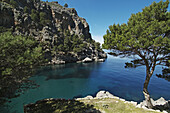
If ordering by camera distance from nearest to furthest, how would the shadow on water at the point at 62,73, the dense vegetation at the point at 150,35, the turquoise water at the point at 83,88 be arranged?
the dense vegetation at the point at 150,35, the turquoise water at the point at 83,88, the shadow on water at the point at 62,73

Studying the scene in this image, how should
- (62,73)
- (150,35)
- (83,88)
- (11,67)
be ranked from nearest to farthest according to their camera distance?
(150,35)
(11,67)
(83,88)
(62,73)

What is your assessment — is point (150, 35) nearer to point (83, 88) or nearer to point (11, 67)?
point (11, 67)

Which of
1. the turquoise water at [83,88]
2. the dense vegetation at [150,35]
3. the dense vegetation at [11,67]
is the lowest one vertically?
the turquoise water at [83,88]

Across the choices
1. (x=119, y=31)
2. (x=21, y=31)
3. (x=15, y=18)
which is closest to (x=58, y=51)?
(x=21, y=31)

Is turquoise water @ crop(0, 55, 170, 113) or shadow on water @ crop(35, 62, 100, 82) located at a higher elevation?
shadow on water @ crop(35, 62, 100, 82)

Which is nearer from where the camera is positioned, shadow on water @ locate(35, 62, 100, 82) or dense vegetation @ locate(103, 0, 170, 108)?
dense vegetation @ locate(103, 0, 170, 108)

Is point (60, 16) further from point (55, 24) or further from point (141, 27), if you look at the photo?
point (141, 27)

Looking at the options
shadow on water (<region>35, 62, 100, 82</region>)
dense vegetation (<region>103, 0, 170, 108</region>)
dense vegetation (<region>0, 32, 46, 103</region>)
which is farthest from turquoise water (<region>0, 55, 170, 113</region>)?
dense vegetation (<region>103, 0, 170, 108</region>)

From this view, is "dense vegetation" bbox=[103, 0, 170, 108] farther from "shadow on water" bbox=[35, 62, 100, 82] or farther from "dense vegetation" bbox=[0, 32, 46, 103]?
"shadow on water" bbox=[35, 62, 100, 82]

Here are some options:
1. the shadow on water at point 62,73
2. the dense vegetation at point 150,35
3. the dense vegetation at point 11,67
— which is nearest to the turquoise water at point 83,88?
the shadow on water at point 62,73

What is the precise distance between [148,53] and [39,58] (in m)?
17.0

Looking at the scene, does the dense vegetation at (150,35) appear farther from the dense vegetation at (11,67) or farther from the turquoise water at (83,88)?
the turquoise water at (83,88)

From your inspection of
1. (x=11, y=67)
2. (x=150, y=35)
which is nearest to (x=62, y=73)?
(x=11, y=67)

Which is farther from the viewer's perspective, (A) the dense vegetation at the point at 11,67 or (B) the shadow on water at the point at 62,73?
(B) the shadow on water at the point at 62,73
